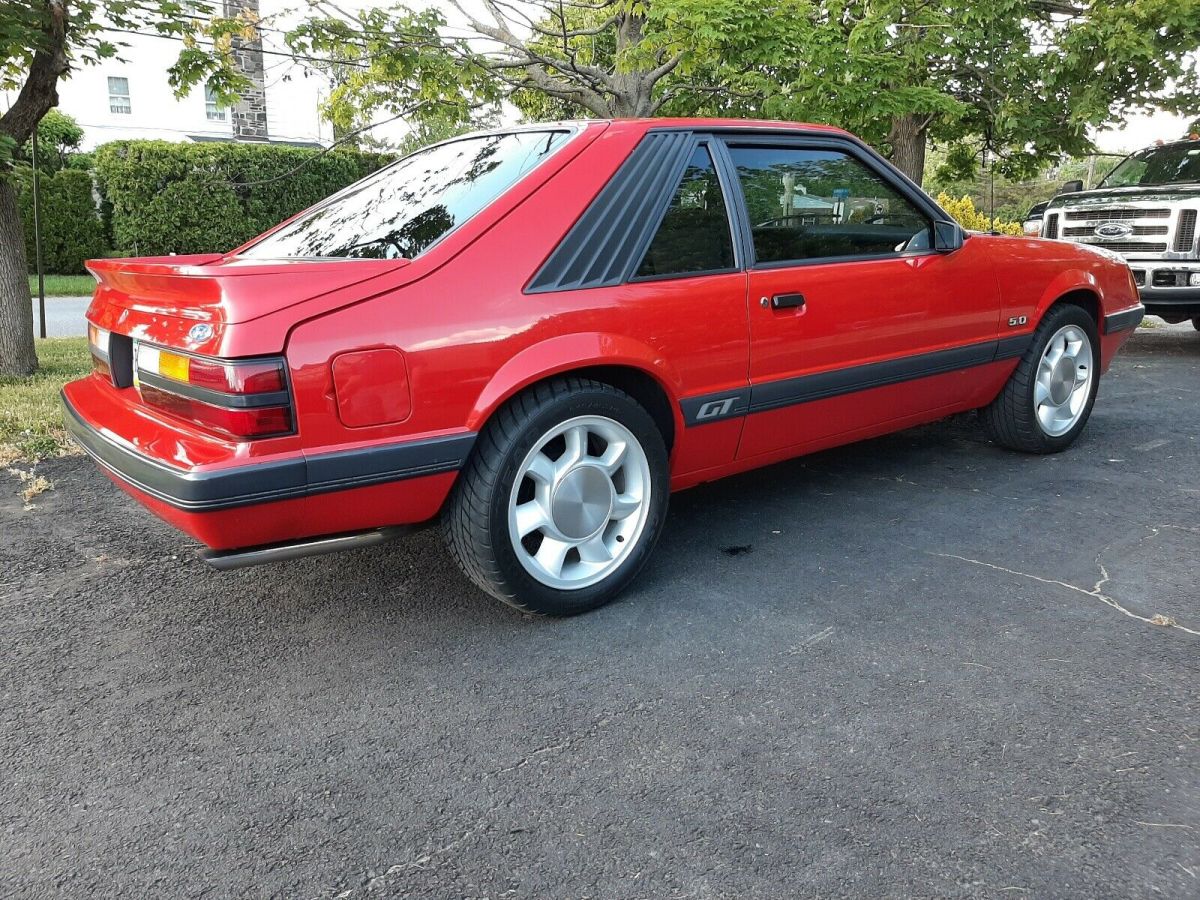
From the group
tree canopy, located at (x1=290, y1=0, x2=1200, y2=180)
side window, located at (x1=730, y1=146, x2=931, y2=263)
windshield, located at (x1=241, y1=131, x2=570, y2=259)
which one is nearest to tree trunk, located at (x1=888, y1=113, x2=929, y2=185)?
tree canopy, located at (x1=290, y1=0, x2=1200, y2=180)

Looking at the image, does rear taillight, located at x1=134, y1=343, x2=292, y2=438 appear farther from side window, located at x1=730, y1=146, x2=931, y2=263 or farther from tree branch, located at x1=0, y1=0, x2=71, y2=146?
tree branch, located at x1=0, y1=0, x2=71, y2=146

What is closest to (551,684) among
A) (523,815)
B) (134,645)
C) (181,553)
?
(523,815)

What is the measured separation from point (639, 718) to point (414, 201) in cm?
188

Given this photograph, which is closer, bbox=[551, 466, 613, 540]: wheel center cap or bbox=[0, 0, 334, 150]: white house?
bbox=[551, 466, 613, 540]: wheel center cap

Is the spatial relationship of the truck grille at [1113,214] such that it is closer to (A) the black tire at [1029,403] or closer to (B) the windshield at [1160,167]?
(B) the windshield at [1160,167]

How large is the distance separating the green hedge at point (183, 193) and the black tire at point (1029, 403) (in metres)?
14.3

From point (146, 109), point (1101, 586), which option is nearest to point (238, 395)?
point (1101, 586)

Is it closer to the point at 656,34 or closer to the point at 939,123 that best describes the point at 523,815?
the point at 656,34

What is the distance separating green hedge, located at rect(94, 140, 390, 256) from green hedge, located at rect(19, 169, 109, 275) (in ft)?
2.61

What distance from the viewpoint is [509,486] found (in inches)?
108

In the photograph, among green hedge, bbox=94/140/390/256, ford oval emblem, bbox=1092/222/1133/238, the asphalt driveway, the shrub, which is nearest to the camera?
the asphalt driveway

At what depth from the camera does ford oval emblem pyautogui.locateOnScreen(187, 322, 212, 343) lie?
7.86ft

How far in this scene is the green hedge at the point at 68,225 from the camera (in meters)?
18.2

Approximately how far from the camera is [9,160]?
20.1ft
